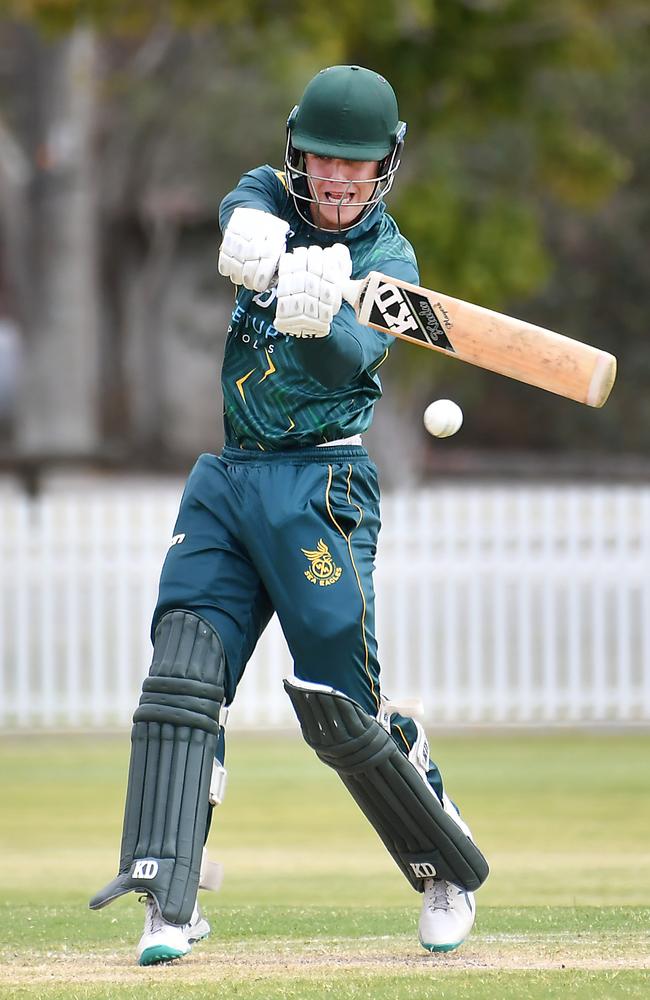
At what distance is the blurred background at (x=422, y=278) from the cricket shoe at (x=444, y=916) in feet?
19.6

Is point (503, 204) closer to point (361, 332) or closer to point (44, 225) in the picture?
point (44, 225)

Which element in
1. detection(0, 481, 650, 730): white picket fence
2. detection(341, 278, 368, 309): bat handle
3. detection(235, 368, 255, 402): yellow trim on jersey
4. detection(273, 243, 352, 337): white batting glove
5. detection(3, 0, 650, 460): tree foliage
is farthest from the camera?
detection(3, 0, 650, 460): tree foliage

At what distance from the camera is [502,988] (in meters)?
3.68

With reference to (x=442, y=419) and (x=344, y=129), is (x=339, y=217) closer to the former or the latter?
(x=344, y=129)

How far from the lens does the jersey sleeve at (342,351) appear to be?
152 inches

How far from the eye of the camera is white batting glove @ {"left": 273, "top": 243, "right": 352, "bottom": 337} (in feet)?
12.2

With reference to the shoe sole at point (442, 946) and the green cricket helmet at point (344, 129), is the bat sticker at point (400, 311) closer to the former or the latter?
the green cricket helmet at point (344, 129)

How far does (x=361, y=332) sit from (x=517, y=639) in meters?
6.79

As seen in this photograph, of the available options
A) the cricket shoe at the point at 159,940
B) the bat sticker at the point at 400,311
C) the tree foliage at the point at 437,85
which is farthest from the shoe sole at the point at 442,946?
the tree foliage at the point at 437,85

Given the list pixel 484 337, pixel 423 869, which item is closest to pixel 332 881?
pixel 423 869

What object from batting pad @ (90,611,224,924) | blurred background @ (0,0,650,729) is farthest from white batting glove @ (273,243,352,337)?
blurred background @ (0,0,650,729)

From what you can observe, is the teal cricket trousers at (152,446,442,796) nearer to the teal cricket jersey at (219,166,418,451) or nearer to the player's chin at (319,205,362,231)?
the teal cricket jersey at (219,166,418,451)

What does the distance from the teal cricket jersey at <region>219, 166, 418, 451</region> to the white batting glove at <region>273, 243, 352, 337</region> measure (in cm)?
29

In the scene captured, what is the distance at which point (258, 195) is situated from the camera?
4234 millimetres
